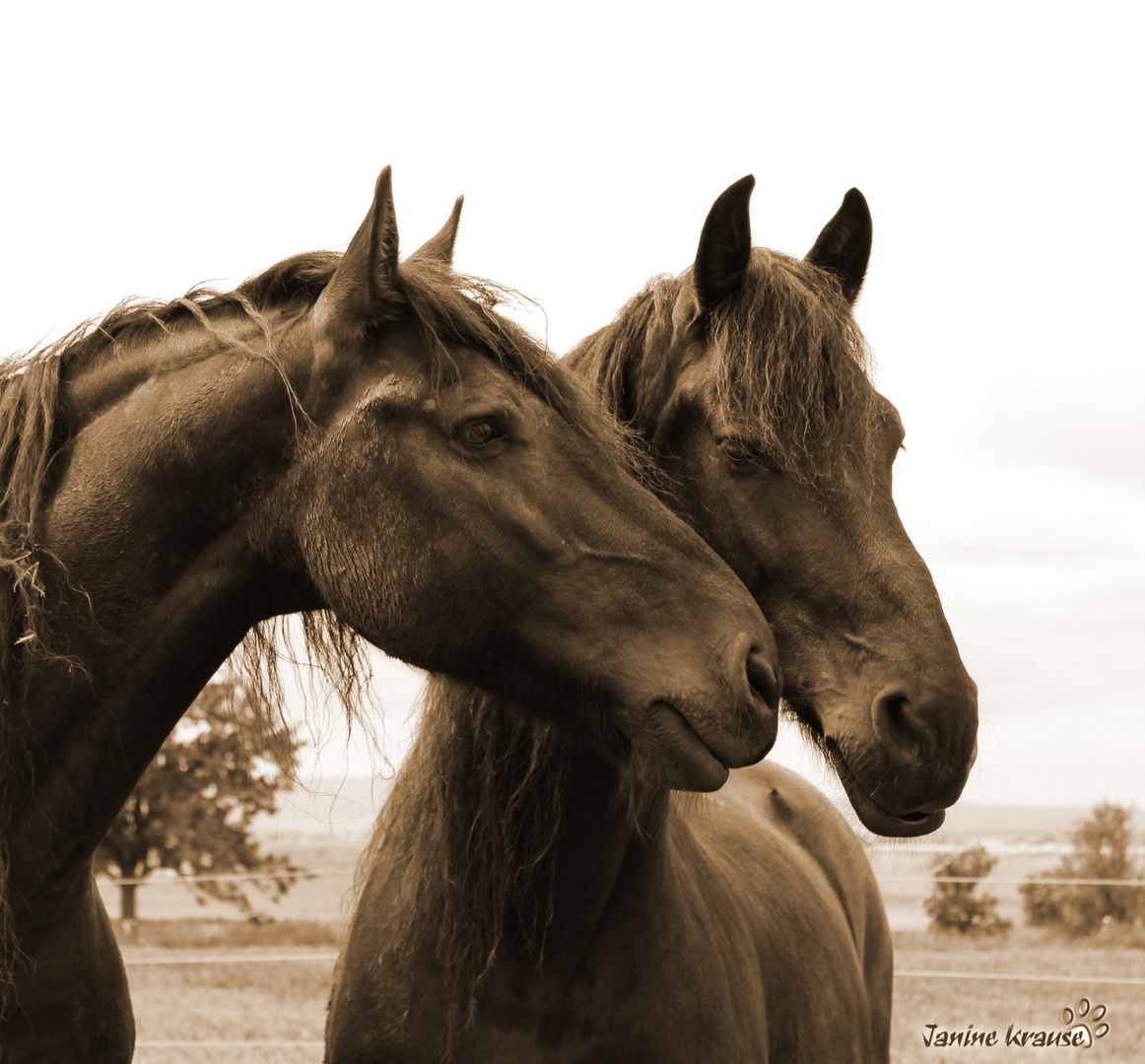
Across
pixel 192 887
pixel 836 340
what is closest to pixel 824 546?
pixel 836 340

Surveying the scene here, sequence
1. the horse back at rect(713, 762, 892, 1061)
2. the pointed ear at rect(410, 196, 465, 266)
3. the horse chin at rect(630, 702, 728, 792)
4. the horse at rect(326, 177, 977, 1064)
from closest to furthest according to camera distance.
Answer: the horse chin at rect(630, 702, 728, 792)
the horse at rect(326, 177, 977, 1064)
the pointed ear at rect(410, 196, 465, 266)
the horse back at rect(713, 762, 892, 1061)

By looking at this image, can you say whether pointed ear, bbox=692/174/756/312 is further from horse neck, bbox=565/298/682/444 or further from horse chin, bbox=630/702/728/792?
horse chin, bbox=630/702/728/792

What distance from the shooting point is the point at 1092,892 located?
19344 mm

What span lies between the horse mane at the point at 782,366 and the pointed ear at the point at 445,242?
534 mm

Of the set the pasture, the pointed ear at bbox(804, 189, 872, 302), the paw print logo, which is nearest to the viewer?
the pointed ear at bbox(804, 189, 872, 302)

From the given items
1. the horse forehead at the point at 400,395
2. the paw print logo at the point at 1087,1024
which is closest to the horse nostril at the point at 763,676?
the horse forehead at the point at 400,395

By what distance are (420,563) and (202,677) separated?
577 mm

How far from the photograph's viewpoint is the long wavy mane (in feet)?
7.47

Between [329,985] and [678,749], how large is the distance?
14.5 ft

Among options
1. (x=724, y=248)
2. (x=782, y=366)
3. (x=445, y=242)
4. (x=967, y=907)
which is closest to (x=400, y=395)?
(x=445, y=242)

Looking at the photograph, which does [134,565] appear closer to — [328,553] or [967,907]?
[328,553]

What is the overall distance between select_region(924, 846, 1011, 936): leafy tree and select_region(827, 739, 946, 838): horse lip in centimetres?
1773

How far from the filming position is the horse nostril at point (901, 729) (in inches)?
98.1
